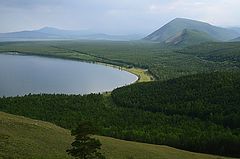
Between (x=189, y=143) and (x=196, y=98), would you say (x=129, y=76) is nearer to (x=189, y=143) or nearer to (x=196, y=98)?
(x=196, y=98)

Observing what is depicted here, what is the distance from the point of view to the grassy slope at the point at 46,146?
41.0 metres

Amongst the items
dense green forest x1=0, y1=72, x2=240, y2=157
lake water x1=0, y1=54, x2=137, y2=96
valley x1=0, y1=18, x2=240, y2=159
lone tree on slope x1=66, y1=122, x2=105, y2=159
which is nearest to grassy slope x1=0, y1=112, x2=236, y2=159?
valley x1=0, y1=18, x2=240, y2=159

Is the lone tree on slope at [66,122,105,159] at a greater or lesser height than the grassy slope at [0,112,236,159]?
greater

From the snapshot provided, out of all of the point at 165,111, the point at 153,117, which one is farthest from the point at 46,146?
the point at 165,111

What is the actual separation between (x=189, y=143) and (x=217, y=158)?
9478 millimetres

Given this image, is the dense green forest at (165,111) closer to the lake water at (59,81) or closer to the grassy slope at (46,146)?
the grassy slope at (46,146)

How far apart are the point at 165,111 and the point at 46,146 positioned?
4947 centimetres

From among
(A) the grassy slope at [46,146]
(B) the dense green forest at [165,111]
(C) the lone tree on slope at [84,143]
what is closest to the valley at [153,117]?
(B) the dense green forest at [165,111]

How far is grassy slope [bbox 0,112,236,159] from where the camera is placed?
4096 cm

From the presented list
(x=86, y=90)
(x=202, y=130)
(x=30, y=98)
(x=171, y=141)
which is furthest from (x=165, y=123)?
(x=86, y=90)

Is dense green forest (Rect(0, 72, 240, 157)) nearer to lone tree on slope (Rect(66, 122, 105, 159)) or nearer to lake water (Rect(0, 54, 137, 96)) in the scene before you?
lake water (Rect(0, 54, 137, 96))

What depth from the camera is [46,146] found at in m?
45.9

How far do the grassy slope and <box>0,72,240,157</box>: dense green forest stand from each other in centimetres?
971

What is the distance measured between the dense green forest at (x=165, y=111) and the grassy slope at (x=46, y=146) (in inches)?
382
